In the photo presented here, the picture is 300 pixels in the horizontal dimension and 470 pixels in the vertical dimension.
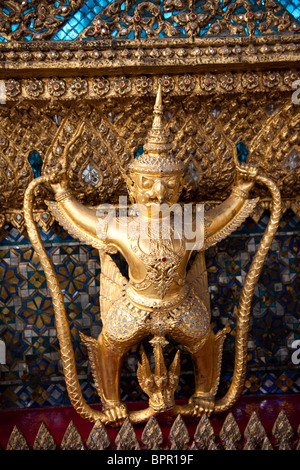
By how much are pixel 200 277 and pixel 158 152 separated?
73 cm

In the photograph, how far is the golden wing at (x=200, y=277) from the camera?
3.30 meters

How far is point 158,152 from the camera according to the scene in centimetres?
293

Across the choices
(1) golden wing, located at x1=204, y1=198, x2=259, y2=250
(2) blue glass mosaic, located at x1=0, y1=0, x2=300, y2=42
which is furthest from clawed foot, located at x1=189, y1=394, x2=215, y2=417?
(2) blue glass mosaic, located at x1=0, y1=0, x2=300, y2=42

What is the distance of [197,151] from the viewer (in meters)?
3.35

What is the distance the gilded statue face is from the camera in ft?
9.49

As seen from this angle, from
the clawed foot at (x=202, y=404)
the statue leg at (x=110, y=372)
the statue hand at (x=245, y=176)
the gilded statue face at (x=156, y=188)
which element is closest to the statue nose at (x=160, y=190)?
the gilded statue face at (x=156, y=188)

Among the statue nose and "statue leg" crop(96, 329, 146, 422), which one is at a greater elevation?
the statue nose

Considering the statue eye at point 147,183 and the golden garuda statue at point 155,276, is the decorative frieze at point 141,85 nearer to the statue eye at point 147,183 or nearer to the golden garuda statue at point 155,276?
the golden garuda statue at point 155,276

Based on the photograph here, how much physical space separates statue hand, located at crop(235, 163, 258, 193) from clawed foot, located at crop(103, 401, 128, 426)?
4.02 feet

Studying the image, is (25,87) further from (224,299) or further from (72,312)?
(224,299)

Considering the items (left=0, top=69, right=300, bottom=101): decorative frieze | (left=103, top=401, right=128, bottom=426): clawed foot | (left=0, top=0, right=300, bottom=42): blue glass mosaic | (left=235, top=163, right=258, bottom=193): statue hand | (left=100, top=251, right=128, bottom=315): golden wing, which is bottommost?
(left=103, top=401, right=128, bottom=426): clawed foot

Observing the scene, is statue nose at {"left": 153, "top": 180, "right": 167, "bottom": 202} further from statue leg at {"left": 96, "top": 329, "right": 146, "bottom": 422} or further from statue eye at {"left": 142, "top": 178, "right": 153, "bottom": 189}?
statue leg at {"left": 96, "top": 329, "right": 146, "bottom": 422}

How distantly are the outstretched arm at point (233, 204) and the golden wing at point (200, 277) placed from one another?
22 cm
